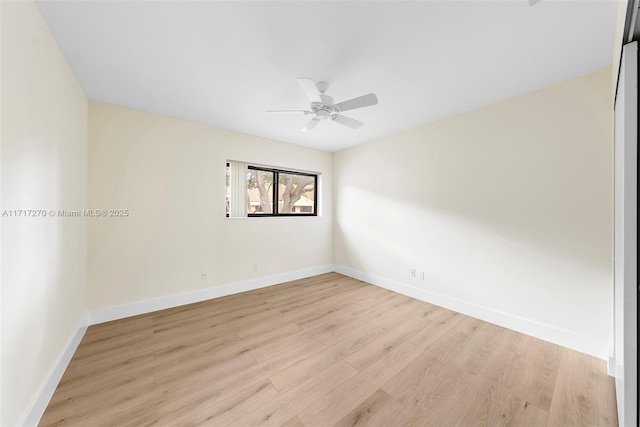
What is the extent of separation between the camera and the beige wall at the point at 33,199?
3.84ft

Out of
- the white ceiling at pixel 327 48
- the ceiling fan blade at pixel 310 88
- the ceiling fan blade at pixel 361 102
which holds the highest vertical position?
the white ceiling at pixel 327 48

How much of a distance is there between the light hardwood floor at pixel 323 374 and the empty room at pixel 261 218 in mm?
19

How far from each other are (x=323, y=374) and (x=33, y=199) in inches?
89.0

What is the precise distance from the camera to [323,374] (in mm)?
1785

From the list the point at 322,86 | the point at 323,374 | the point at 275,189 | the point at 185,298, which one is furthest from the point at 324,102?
the point at 185,298

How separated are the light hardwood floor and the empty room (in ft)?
0.06

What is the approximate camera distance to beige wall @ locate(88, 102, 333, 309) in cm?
261

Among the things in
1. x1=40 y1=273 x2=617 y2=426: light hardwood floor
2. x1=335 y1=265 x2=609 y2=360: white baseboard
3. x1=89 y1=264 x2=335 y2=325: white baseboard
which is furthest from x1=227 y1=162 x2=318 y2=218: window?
x1=335 y1=265 x2=609 y2=360: white baseboard

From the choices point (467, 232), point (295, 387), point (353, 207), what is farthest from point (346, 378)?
point (353, 207)

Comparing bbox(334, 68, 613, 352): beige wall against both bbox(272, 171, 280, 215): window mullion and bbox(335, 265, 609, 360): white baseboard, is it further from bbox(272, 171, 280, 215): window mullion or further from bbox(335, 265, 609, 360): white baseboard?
bbox(272, 171, 280, 215): window mullion

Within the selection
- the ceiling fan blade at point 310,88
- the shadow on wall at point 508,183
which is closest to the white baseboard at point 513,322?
the shadow on wall at point 508,183

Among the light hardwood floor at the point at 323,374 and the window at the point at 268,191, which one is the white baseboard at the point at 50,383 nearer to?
the light hardwood floor at the point at 323,374

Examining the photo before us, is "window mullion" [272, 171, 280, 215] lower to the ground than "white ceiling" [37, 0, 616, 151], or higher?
lower

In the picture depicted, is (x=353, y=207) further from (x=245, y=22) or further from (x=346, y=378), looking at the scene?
(x=245, y=22)
